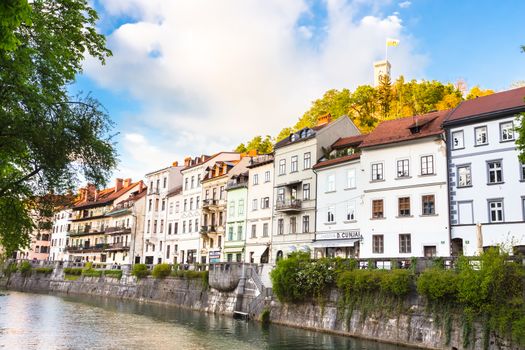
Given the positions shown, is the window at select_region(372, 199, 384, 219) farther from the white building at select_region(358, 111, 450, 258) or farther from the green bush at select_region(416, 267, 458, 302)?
the green bush at select_region(416, 267, 458, 302)

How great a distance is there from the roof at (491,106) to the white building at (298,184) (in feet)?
44.8

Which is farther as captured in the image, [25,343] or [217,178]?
[217,178]

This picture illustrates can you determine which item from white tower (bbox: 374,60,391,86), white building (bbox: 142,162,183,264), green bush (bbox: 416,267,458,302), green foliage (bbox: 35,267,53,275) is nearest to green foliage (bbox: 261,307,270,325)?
green bush (bbox: 416,267,458,302)

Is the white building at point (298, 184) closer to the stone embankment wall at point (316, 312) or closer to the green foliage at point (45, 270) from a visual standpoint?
the stone embankment wall at point (316, 312)

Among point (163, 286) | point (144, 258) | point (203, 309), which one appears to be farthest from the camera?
point (144, 258)

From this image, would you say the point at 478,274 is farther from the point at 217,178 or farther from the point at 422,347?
the point at 217,178

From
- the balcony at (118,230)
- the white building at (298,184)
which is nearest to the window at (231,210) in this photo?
the white building at (298,184)

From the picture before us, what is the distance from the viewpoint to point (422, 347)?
26.0 meters

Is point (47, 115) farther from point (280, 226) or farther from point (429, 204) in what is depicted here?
point (280, 226)

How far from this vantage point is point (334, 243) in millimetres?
43406

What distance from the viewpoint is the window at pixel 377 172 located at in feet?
135

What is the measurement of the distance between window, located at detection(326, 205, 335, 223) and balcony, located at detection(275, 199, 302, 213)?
379 centimetres

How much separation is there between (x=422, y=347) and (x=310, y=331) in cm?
829

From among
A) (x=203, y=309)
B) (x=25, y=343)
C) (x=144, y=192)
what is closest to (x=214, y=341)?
(x=25, y=343)
